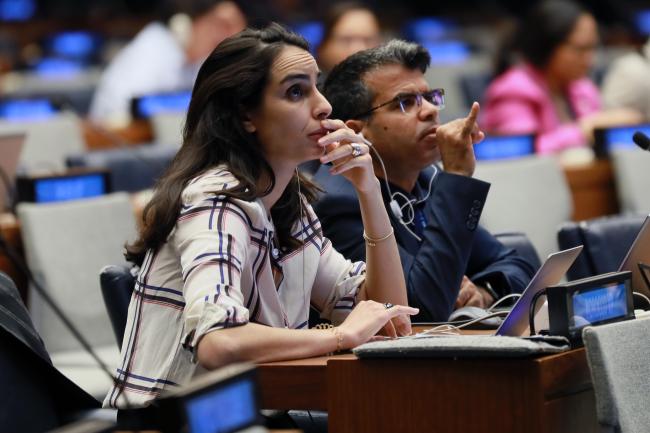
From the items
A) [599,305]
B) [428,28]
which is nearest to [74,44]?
[428,28]

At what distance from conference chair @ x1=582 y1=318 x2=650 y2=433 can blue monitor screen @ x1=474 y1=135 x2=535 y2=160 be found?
7.77 feet

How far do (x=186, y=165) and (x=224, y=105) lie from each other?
12 cm

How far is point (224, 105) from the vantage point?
81.8 inches

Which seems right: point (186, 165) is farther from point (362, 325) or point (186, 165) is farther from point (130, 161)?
point (130, 161)

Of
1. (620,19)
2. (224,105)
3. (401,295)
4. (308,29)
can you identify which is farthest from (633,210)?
(620,19)

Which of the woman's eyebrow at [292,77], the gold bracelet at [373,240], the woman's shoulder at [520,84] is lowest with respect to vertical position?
the gold bracelet at [373,240]

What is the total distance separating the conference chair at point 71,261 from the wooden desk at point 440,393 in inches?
56.0

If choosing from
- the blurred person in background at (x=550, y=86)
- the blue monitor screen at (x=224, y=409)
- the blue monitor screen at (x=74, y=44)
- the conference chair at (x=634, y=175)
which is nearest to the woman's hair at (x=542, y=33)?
the blurred person in background at (x=550, y=86)

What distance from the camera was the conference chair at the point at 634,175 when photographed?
13.7ft

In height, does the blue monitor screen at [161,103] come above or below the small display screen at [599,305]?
above

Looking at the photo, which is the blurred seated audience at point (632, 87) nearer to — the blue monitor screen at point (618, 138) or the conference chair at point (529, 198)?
the blue monitor screen at point (618, 138)

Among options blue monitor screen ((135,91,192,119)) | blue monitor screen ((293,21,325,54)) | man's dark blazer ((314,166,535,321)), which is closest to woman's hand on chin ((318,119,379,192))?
man's dark blazer ((314,166,535,321))

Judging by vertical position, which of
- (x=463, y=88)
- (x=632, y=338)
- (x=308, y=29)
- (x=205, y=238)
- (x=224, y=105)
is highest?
(x=308, y=29)

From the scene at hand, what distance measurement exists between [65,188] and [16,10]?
7.67m
